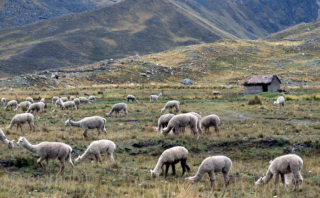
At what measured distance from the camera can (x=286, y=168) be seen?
11.4m

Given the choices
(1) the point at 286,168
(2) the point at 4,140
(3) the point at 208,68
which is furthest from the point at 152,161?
(3) the point at 208,68

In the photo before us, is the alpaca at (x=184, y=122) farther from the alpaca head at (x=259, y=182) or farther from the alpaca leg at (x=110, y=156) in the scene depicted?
the alpaca head at (x=259, y=182)

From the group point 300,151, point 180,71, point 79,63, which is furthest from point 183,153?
point 79,63

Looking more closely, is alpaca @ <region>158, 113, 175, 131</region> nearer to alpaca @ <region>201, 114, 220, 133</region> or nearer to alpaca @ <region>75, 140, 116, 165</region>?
alpaca @ <region>201, 114, 220, 133</region>

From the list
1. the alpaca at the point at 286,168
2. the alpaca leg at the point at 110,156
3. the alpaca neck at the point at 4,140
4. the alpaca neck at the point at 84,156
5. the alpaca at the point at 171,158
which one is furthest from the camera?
the alpaca neck at the point at 4,140

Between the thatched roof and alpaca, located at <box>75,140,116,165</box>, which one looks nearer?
alpaca, located at <box>75,140,116,165</box>

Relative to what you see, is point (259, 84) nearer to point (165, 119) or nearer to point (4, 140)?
point (165, 119)

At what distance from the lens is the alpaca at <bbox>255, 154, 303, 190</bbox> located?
11.1 m

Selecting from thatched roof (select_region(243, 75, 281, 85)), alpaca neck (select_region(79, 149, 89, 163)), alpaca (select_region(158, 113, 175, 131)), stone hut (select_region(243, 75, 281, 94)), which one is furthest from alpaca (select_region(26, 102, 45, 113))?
thatched roof (select_region(243, 75, 281, 85))

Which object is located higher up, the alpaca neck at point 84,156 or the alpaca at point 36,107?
the alpaca at point 36,107

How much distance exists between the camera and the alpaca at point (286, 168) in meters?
11.1

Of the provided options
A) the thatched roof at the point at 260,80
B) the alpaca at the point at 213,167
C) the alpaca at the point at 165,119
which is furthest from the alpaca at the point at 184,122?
the thatched roof at the point at 260,80

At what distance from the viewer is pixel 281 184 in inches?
466

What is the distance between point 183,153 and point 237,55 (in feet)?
417
